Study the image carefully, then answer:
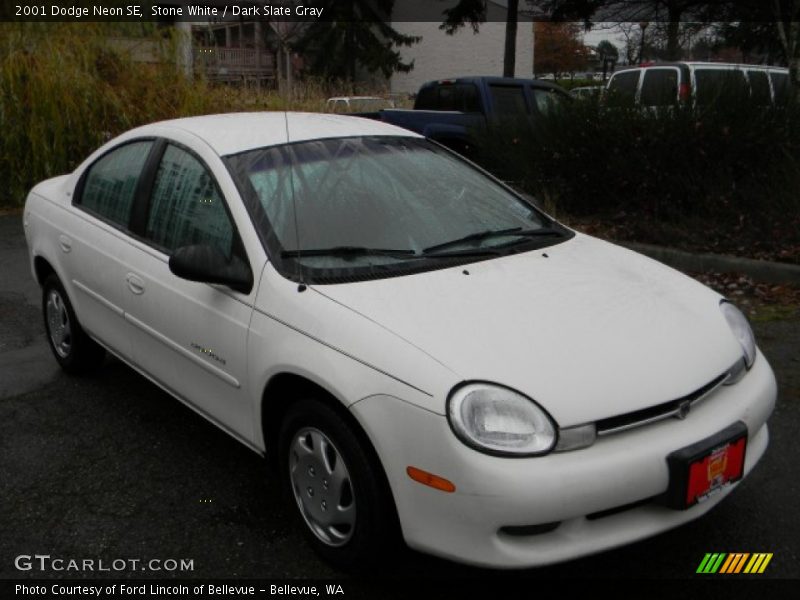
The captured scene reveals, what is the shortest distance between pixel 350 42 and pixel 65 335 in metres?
34.3

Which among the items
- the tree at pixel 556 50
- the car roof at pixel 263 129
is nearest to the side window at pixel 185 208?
the car roof at pixel 263 129

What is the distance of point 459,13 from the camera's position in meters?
23.5

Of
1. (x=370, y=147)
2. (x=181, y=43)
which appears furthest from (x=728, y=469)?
(x=181, y=43)

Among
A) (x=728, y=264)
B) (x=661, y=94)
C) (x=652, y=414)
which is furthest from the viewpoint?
(x=661, y=94)

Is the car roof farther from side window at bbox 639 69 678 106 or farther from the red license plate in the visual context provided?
side window at bbox 639 69 678 106

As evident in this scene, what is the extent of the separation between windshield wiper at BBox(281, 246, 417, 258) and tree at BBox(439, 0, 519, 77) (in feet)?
67.9

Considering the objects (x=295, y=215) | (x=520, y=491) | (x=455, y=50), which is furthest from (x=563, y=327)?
(x=455, y=50)

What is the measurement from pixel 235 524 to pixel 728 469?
70.5 inches

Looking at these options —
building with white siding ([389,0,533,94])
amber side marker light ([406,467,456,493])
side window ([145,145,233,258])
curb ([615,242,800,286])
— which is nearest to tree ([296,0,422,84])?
building with white siding ([389,0,533,94])

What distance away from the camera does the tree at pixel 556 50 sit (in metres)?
51.2

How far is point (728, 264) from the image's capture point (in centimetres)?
627

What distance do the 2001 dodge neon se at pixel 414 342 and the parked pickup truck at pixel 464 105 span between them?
7.11 m

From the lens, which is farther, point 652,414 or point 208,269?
point 208,269

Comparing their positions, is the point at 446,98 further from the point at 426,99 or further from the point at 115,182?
the point at 115,182
